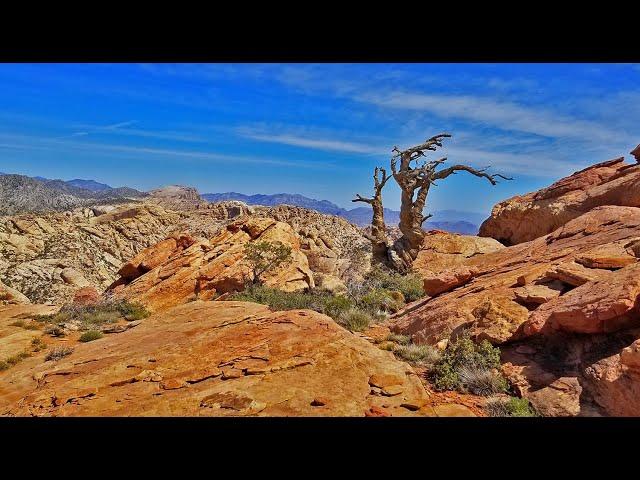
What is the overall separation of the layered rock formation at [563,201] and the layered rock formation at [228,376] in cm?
1350

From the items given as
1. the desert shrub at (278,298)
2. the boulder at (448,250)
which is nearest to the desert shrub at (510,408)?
the desert shrub at (278,298)

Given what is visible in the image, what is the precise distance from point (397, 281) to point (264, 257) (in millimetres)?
5274

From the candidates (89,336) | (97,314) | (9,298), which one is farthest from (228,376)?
(9,298)

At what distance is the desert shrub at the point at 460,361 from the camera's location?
18.2ft

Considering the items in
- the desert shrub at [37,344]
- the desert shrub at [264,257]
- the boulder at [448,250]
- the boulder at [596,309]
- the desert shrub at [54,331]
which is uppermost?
the boulder at [448,250]

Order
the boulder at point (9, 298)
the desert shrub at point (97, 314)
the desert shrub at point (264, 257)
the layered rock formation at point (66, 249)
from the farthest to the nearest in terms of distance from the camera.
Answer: the layered rock formation at point (66, 249) → the desert shrub at point (264, 257) → the boulder at point (9, 298) → the desert shrub at point (97, 314)

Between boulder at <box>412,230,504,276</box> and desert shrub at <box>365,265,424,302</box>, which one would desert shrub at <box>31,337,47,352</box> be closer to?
desert shrub at <box>365,265,424,302</box>

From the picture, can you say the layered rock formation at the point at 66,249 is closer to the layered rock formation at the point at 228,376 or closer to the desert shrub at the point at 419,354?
the layered rock formation at the point at 228,376

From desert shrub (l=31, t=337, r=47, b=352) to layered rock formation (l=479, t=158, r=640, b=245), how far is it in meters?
17.7

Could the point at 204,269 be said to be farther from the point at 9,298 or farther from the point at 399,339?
the point at 399,339
